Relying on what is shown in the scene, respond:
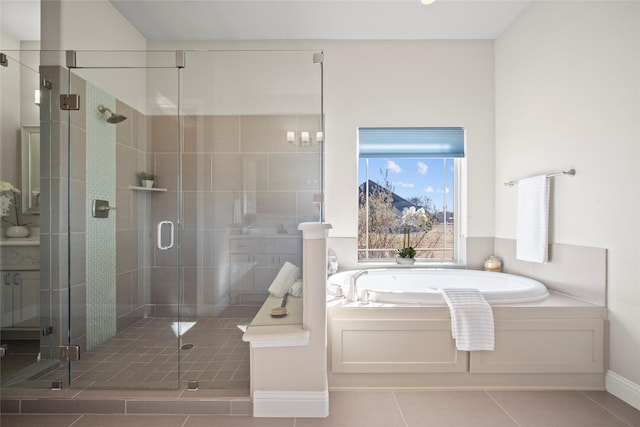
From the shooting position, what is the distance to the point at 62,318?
7.61 ft

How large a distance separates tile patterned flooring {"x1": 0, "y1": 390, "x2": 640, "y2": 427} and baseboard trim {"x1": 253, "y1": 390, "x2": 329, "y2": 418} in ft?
0.11

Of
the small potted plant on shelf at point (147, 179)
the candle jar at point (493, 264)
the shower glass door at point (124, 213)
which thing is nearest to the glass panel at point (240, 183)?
the shower glass door at point (124, 213)

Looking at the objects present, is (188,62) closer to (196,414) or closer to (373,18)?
(373,18)

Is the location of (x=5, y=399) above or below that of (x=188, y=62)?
below

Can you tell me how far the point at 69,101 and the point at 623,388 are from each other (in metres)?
3.92

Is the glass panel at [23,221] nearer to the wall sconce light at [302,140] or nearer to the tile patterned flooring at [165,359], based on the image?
the tile patterned flooring at [165,359]

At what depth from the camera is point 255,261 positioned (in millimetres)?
2209

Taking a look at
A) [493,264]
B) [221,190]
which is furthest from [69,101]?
[493,264]

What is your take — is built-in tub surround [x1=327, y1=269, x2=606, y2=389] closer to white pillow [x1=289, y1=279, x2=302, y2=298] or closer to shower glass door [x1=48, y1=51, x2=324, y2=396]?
white pillow [x1=289, y1=279, x2=302, y2=298]

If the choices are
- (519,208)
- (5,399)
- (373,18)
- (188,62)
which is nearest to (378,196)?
(519,208)

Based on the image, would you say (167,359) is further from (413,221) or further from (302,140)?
(413,221)

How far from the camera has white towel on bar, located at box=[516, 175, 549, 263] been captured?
267cm

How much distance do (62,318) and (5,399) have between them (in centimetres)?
51

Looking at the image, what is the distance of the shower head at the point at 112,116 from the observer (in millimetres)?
2429
